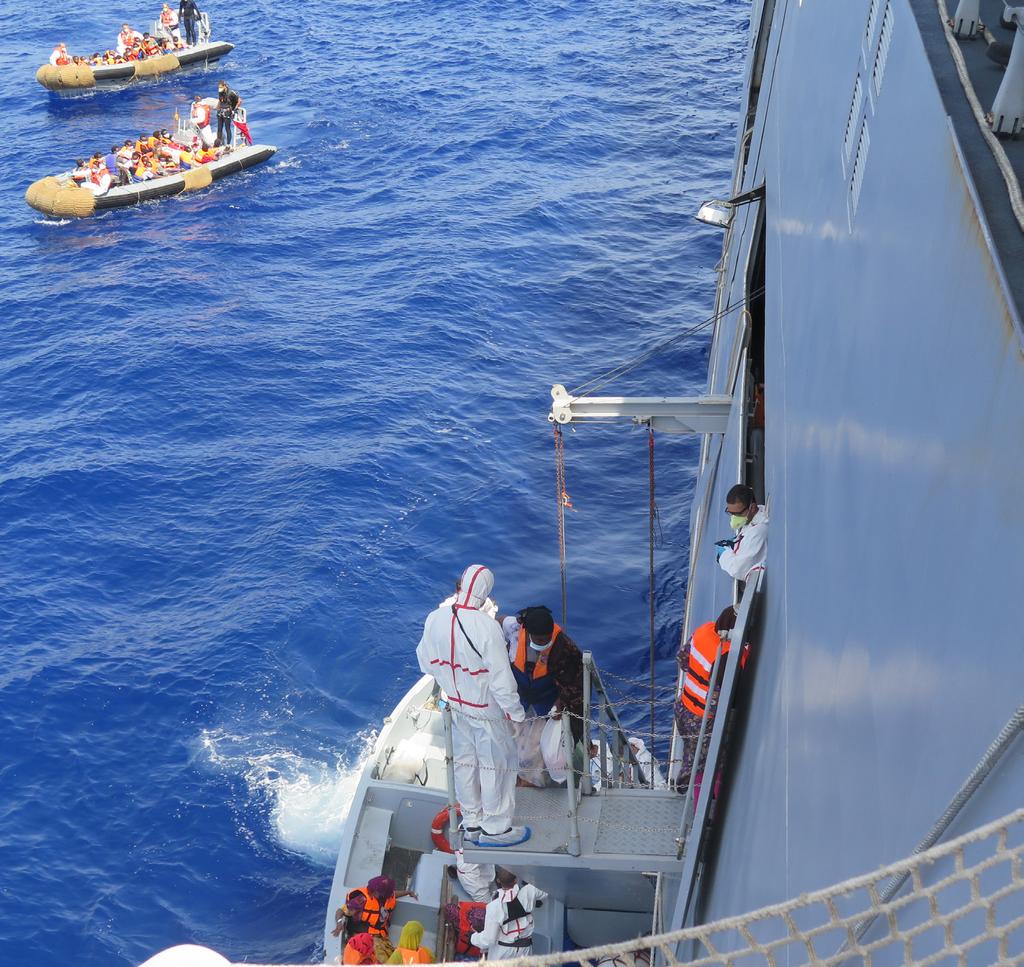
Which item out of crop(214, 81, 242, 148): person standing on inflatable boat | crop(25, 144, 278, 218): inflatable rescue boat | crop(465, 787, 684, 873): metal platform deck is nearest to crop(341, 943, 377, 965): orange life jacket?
crop(465, 787, 684, 873): metal platform deck

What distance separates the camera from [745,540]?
264 inches

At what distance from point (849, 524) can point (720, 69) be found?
124 ft

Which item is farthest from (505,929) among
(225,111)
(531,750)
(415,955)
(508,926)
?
(225,111)

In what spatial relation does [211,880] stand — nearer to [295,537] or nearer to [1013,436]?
[295,537]

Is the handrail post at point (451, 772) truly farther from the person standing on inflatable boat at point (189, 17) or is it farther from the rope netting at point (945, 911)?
the person standing on inflatable boat at point (189, 17)

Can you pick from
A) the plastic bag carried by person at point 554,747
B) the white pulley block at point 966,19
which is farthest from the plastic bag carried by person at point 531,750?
the white pulley block at point 966,19

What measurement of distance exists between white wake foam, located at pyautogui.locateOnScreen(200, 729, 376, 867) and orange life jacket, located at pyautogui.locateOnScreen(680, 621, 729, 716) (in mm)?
8740

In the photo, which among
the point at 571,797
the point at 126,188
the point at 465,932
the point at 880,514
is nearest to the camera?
the point at 880,514

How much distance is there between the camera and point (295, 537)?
19266 millimetres

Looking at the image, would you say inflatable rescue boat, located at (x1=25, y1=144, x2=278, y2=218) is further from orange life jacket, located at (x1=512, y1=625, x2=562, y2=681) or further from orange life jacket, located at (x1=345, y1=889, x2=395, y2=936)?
orange life jacket, located at (x1=512, y1=625, x2=562, y2=681)

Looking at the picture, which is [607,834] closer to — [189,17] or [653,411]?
[653,411]

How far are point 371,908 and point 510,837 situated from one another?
3242 millimetres

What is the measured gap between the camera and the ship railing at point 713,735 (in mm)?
Result: 5906

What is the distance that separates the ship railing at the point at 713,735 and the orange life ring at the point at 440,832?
5.00 meters
